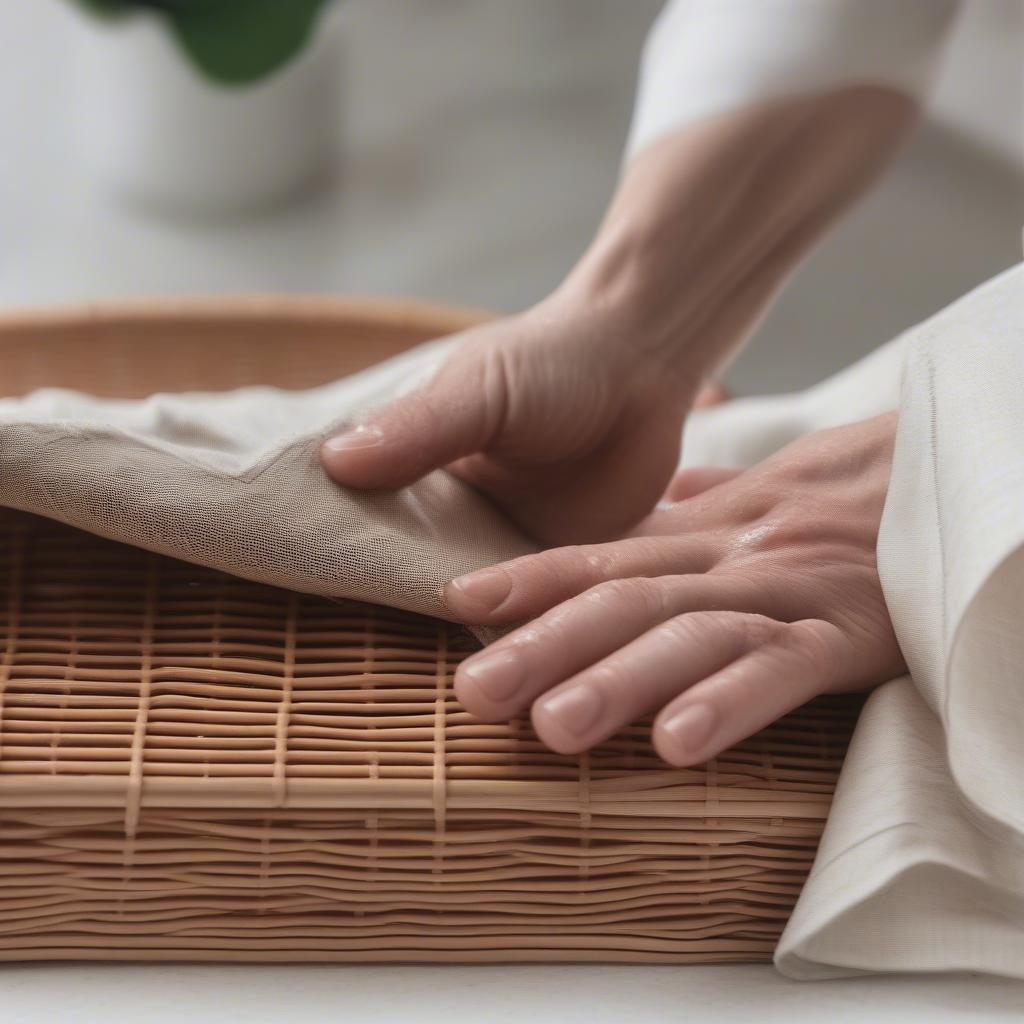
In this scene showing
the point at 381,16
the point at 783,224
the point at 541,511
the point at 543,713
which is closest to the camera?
the point at 543,713

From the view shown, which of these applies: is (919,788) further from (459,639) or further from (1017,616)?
(459,639)

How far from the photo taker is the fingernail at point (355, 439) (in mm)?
579

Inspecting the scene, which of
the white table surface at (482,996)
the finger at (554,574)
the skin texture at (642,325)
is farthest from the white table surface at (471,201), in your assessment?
the white table surface at (482,996)

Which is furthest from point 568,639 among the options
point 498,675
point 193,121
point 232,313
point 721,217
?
point 193,121

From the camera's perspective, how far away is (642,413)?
2.53 feet

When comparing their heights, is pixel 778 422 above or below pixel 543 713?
above

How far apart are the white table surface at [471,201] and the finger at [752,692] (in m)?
0.93

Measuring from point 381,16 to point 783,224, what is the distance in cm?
116

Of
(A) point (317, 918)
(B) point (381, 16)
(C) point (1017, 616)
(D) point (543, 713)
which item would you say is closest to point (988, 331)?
(C) point (1017, 616)

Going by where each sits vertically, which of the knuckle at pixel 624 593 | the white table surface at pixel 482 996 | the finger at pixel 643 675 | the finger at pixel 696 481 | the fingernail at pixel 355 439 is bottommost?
the white table surface at pixel 482 996

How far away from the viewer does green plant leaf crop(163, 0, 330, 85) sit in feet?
4.38

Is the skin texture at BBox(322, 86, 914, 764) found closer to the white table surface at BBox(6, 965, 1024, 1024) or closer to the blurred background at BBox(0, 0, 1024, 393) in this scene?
the white table surface at BBox(6, 965, 1024, 1024)

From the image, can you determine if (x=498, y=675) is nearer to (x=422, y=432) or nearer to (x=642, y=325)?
(x=422, y=432)

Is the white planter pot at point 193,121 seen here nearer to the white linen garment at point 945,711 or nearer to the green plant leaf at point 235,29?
the green plant leaf at point 235,29
